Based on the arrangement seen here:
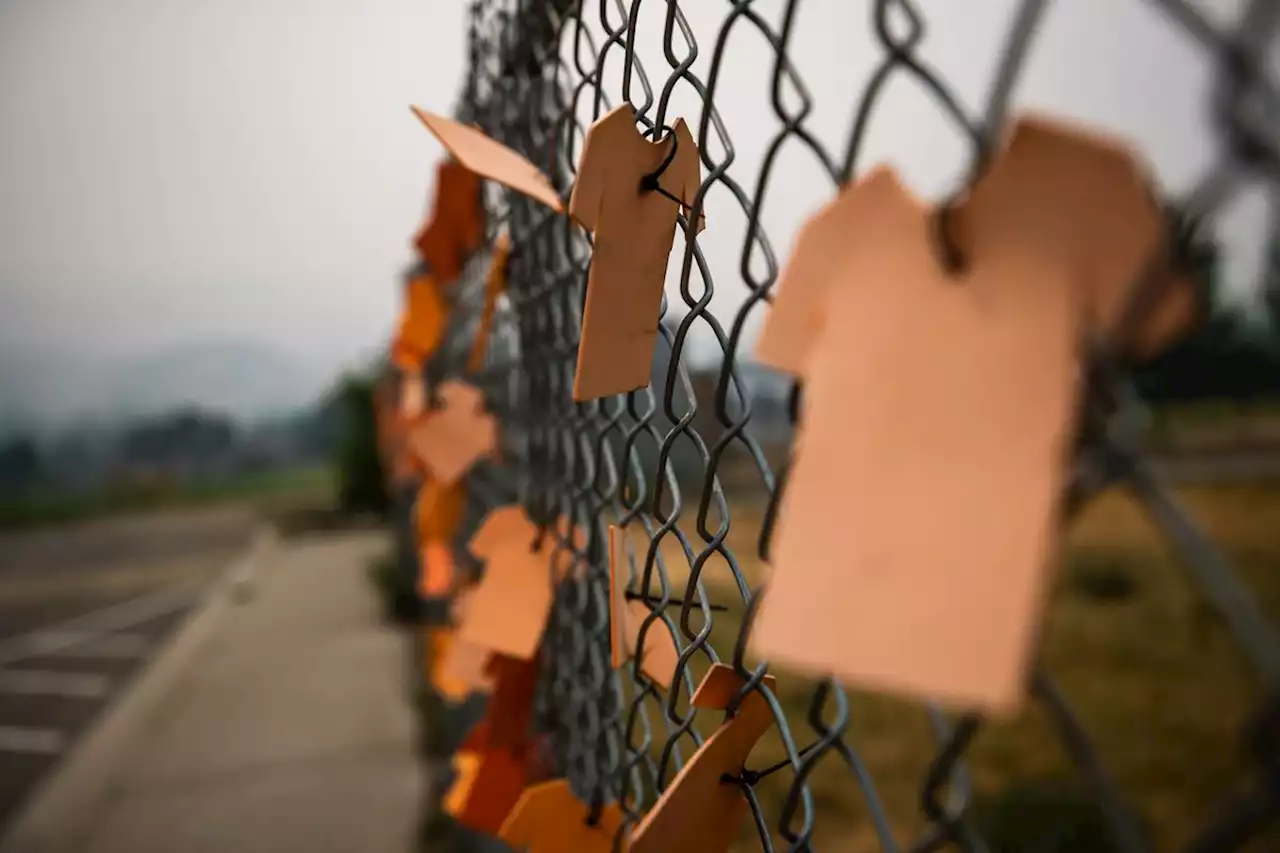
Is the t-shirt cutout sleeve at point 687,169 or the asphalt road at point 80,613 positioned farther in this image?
the asphalt road at point 80,613

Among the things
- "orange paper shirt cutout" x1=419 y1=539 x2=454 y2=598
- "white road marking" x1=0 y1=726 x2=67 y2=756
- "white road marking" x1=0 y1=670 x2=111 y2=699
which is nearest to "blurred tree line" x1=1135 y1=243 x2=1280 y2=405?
"orange paper shirt cutout" x1=419 y1=539 x2=454 y2=598

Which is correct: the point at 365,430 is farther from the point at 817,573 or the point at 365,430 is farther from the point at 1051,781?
the point at 817,573

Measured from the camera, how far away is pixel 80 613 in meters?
5.02

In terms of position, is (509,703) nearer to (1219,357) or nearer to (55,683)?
(1219,357)

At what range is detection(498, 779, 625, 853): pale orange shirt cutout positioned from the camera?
0.62m

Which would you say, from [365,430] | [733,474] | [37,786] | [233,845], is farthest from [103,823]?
[365,430]

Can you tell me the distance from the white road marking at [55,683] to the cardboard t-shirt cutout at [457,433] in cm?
305

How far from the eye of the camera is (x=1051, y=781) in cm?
198

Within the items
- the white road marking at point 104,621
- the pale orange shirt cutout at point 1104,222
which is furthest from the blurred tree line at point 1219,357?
the white road marking at point 104,621

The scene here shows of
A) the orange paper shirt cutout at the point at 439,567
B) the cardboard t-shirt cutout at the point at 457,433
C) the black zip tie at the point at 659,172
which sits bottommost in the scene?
the orange paper shirt cutout at the point at 439,567

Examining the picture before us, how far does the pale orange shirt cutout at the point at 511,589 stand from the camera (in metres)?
0.74

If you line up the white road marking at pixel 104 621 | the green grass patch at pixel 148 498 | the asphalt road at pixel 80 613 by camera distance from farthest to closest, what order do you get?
the green grass patch at pixel 148 498, the white road marking at pixel 104 621, the asphalt road at pixel 80 613

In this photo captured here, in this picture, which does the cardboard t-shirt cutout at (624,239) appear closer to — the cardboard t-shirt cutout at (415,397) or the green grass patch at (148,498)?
the cardboard t-shirt cutout at (415,397)

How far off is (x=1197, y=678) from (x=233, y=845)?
3017 mm
